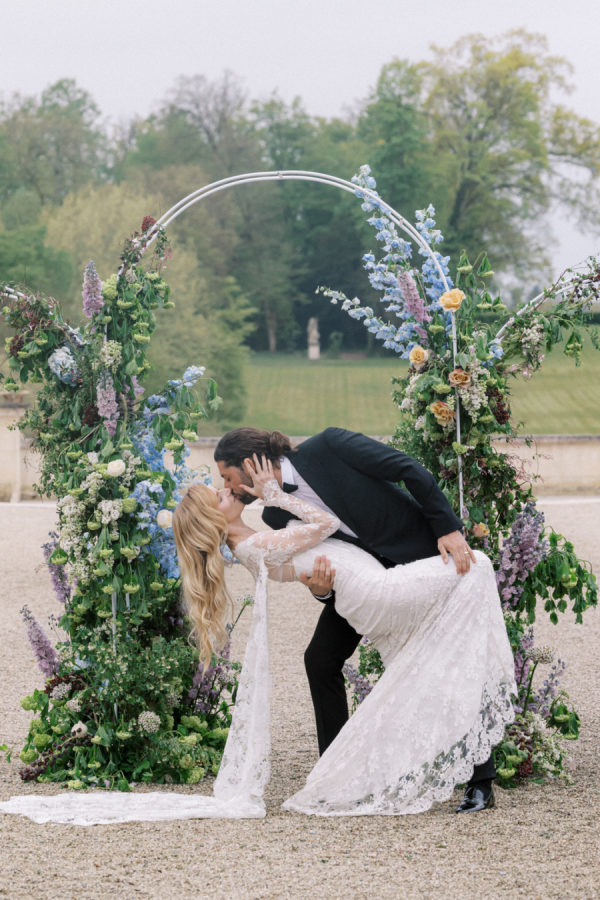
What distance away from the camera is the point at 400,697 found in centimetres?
399

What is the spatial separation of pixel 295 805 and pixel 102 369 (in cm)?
193

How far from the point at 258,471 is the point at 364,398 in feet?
108

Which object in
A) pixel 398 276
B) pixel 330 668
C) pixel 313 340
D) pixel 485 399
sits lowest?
pixel 330 668

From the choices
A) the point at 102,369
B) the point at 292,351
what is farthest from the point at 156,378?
the point at 102,369

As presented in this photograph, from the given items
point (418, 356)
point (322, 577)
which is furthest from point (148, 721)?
point (418, 356)

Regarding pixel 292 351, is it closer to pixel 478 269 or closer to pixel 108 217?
pixel 108 217

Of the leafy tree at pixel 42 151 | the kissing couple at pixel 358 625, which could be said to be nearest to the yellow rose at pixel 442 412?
the kissing couple at pixel 358 625

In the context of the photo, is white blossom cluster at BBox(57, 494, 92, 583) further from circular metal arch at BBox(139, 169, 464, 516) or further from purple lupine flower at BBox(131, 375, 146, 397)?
circular metal arch at BBox(139, 169, 464, 516)

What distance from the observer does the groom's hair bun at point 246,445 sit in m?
4.02

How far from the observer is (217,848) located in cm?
365

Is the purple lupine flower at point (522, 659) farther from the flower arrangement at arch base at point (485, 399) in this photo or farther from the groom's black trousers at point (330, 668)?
the groom's black trousers at point (330, 668)

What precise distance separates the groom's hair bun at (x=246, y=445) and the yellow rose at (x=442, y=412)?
817 millimetres

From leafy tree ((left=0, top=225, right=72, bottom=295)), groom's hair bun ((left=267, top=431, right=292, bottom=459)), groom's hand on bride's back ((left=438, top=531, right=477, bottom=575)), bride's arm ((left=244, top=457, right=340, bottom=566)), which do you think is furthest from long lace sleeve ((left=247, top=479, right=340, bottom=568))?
leafy tree ((left=0, top=225, right=72, bottom=295))

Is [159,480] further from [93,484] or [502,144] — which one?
[502,144]
